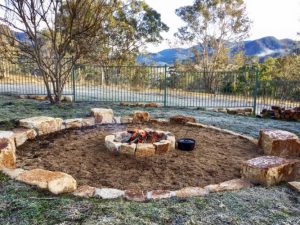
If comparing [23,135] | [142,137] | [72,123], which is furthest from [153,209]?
[72,123]

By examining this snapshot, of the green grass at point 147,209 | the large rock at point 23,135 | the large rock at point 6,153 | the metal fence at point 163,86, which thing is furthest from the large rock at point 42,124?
the metal fence at point 163,86

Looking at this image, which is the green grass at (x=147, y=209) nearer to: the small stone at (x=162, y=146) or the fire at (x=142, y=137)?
the small stone at (x=162, y=146)

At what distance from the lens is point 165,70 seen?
26.8 feet

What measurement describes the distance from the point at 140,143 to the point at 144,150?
16 cm

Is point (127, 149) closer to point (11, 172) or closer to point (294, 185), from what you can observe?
point (11, 172)

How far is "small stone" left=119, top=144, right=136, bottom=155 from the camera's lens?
3.62m

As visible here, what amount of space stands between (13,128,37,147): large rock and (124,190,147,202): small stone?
7.28ft

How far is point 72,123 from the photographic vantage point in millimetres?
5000

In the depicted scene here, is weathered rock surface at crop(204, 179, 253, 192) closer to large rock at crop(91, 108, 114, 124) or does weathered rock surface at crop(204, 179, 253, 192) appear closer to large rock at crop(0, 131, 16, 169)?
large rock at crop(0, 131, 16, 169)

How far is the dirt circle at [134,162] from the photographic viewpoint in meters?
2.99

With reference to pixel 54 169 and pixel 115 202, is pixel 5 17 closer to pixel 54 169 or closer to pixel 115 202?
pixel 54 169

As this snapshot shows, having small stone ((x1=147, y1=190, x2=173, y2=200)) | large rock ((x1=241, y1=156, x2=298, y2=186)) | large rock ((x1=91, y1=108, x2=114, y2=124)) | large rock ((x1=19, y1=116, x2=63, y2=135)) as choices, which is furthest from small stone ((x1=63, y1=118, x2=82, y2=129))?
large rock ((x1=241, y1=156, x2=298, y2=186))

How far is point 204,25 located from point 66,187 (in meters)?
16.7

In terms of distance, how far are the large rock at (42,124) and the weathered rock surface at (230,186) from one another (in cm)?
289
